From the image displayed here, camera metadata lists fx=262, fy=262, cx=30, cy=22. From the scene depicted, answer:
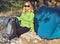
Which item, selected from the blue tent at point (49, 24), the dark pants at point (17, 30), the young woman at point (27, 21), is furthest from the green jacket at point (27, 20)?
the blue tent at point (49, 24)

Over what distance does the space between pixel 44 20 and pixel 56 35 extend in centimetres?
44

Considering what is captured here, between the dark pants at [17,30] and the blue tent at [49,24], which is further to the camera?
the dark pants at [17,30]

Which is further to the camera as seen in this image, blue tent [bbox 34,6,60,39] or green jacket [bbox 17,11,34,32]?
green jacket [bbox 17,11,34,32]

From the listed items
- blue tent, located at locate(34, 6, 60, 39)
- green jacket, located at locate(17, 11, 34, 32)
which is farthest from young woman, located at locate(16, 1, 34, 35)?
blue tent, located at locate(34, 6, 60, 39)

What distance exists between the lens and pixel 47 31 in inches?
230

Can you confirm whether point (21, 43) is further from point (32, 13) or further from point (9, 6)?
point (9, 6)

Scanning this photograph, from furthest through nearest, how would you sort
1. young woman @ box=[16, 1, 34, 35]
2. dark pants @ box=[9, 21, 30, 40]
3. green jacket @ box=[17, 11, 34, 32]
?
green jacket @ box=[17, 11, 34, 32] < young woman @ box=[16, 1, 34, 35] < dark pants @ box=[9, 21, 30, 40]

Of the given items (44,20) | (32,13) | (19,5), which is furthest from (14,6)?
(44,20)

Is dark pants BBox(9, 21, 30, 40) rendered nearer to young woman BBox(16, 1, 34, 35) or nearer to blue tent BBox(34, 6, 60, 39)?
young woman BBox(16, 1, 34, 35)

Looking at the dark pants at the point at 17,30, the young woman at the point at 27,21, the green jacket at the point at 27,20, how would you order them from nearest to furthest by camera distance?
the dark pants at the point at 17,30 < the young woman at the point at 27,21 < the green jacket at the point at 27,20

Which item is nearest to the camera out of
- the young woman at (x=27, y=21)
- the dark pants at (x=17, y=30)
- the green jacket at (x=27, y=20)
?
the dark pants at (x=17, y=30)

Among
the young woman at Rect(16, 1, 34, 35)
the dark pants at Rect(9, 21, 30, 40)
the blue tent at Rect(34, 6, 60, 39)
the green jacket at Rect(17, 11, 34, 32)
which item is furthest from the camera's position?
the green jacket at Rect(17, 11, 34, 32)

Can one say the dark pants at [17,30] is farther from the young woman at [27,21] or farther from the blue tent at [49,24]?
the blue tent at [49,24]

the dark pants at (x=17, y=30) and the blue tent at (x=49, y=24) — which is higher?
the blue tent at (x=49, y=24)
